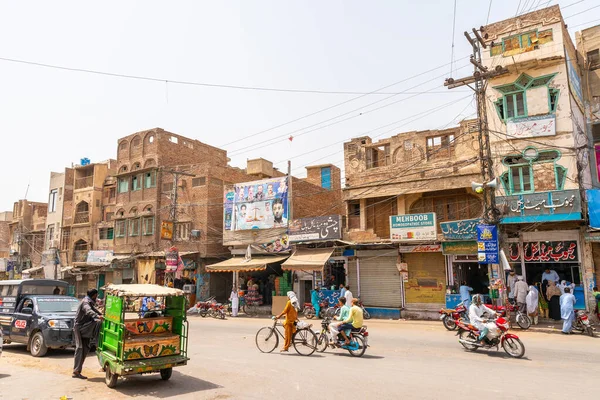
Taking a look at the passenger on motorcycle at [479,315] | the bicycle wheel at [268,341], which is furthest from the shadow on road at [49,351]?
the passenger on motorcycle at [479,315]

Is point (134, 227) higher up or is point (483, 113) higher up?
point (483, 113)

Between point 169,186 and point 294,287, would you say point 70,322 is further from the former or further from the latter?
point 169,186

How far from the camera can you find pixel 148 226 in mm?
35875

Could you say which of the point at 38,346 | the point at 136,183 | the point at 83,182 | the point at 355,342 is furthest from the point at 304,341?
the point at 83,182

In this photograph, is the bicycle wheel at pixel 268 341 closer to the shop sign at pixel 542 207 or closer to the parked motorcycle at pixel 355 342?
the parked motorcycle at pixel 355 342

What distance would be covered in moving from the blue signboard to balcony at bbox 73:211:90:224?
37.2m

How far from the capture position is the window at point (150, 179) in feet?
120

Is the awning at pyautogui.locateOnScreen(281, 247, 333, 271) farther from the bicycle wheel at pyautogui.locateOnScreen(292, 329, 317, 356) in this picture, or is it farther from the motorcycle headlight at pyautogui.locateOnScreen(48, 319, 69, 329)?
the motorcycle headlight at pyautogui.locateOnScreen(48, 319, 69, 329)

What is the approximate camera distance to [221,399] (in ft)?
24.0

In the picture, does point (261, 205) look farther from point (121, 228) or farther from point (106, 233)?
point (106, 233)

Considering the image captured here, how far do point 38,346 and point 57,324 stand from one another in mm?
868

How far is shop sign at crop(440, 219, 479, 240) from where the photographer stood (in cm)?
2061

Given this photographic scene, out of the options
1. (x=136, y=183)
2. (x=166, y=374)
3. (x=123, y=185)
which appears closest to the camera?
(x=166, y=374)

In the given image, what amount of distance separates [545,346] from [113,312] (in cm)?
1221
